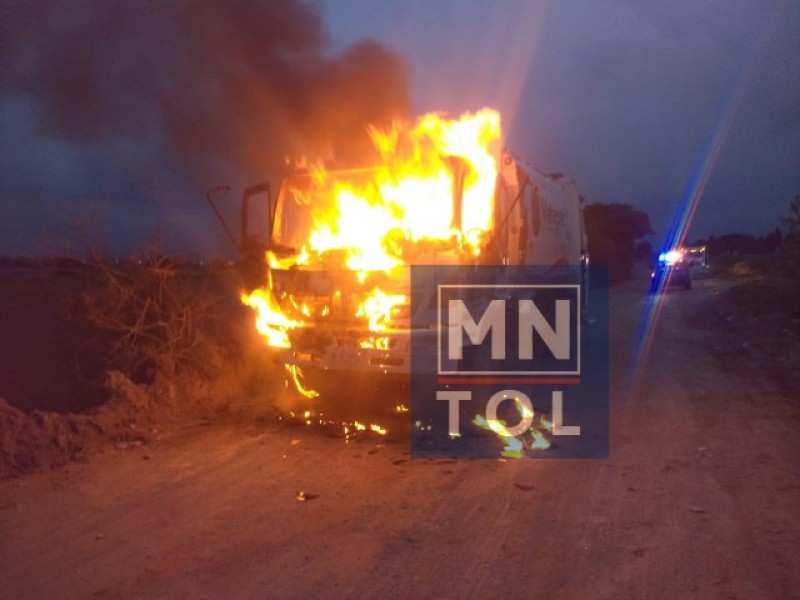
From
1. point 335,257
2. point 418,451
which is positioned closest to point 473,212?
point 335,257

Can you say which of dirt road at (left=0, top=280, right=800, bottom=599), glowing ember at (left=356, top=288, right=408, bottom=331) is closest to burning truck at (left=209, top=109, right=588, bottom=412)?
glowing ember at (left=356, top=288, right=408, bottom=331)

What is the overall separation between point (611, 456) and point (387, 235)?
2.94 meters

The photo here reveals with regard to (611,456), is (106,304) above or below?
above

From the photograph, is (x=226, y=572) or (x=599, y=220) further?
(x=599, y=220)

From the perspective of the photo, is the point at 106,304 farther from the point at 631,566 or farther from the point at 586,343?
the point at 586,343

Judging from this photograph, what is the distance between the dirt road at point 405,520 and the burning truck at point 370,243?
3.05 feet

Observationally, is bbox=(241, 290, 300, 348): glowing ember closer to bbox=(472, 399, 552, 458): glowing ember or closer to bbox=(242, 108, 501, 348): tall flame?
bbox=(242, 108, 501, 348): tall flame

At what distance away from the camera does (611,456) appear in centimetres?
639

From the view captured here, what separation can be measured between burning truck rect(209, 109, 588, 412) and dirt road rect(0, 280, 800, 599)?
0.93 meters

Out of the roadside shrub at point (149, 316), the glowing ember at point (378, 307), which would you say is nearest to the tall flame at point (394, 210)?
the glowing ember at point (378, 307)

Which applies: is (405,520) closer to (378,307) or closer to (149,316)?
(378,307)

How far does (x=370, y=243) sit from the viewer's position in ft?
24.4

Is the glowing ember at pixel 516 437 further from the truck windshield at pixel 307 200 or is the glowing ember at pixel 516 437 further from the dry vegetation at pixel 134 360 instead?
the truck windshield at pixel 307 200

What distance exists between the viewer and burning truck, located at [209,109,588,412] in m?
7.09
